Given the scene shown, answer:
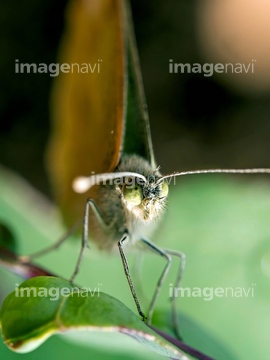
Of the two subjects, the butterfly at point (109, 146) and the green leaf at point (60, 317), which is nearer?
the green leaf at point (60, 317)

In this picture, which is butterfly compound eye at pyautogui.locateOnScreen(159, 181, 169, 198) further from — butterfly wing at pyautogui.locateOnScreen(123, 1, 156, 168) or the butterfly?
butterfly wing at pyautogui.locateOnScreen(123, 1, 156, 168)

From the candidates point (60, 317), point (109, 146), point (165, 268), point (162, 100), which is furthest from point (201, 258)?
point (162, 100)

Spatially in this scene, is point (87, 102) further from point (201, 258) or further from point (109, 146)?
point (201, 258)

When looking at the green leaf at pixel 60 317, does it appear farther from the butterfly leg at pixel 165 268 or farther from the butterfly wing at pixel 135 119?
the butterfly wing at pixel 135 119

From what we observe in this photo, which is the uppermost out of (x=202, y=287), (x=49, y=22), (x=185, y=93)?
(x=49, y=22)

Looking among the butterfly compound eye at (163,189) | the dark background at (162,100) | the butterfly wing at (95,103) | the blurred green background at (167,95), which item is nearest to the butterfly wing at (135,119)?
the butterfly wing at (95,103)

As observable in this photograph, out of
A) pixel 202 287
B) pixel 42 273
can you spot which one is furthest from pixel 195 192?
pixel 42 273

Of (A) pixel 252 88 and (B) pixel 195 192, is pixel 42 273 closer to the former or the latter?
(B) pixel 195 192
